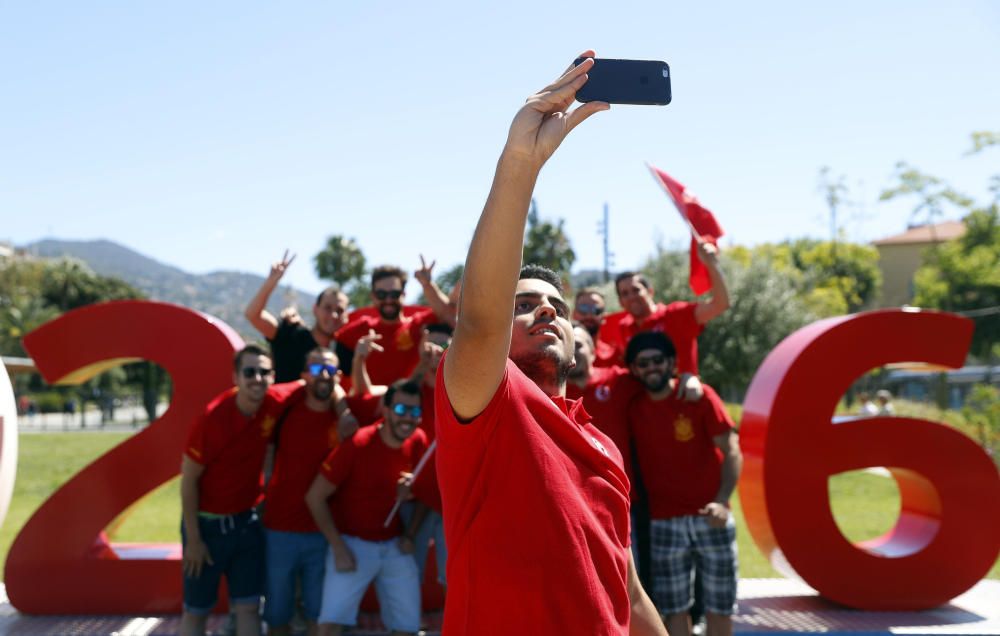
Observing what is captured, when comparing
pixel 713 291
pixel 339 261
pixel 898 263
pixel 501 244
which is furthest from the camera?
pixel 898 263

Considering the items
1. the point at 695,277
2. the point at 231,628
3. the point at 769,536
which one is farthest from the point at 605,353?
the point at 231,628

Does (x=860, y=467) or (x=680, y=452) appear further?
(x=860, y=467)

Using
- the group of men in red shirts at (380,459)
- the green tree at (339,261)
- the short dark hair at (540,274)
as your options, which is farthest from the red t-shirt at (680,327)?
the green tree at (339,261)

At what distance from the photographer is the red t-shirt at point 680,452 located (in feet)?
17.2

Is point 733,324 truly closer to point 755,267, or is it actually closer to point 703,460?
point 755,267

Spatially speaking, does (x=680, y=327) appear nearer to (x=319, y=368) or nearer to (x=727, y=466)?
(x=727, y=466)

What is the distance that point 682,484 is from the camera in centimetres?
523

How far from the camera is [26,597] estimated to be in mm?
6461

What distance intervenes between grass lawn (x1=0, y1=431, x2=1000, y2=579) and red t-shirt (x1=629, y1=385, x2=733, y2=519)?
3.47 metres

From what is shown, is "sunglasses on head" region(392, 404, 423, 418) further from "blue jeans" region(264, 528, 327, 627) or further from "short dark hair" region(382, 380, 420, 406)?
"blue jeans" region(264, 528, 327, 627)

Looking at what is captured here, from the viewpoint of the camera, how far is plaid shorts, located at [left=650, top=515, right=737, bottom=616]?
→ 5.16 m

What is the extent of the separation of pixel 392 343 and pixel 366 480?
143 centimetres

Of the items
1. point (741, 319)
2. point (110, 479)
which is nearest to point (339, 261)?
point (741, 319)

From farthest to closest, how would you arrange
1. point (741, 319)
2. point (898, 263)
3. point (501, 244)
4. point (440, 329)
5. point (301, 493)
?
1. point (898, 263)
2. point (741, 319)
3. point (440, 329)
4. point (301, 493)
5. point (501, 244)
